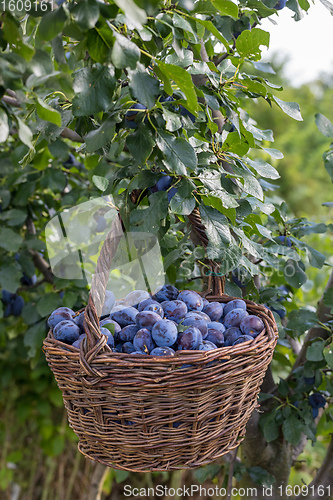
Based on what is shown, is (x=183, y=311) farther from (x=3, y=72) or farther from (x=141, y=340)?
(x=3, y=72)

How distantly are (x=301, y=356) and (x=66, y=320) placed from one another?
64 cm

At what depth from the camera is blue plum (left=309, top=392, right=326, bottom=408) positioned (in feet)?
3.19

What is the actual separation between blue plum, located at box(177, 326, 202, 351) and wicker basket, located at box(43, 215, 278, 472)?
Answer: 34 millimetres

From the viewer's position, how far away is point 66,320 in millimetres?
646

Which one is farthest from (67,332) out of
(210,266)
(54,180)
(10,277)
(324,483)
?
(324,483)

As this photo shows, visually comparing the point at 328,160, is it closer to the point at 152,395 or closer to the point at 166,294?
the point at 166,294

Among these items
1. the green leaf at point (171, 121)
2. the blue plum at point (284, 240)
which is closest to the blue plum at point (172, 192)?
the green leaf at point (171, 121)

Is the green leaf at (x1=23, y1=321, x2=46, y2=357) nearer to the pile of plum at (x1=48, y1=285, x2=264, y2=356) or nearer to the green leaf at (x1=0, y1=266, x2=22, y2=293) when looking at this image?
the green leaf at (x1=0, y1=266, x2=22, y2=293)

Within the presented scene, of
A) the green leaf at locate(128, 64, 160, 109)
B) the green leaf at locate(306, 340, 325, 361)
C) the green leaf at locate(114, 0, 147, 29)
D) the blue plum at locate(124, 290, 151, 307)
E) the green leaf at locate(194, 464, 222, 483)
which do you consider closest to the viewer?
the green leaf at locate(114, 0, 147, 29)

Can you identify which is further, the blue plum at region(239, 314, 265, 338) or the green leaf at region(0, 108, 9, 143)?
the blue plum at region(239, 314, 265, 338)

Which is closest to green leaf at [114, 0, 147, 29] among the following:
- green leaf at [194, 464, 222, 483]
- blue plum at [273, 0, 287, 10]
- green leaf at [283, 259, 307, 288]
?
blue plum at [273, 0, 287, 10]

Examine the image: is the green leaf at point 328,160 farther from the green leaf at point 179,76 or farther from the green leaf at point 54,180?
the green leaf at point 54,180

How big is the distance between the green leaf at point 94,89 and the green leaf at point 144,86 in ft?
0.12

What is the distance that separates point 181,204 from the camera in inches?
23.9
